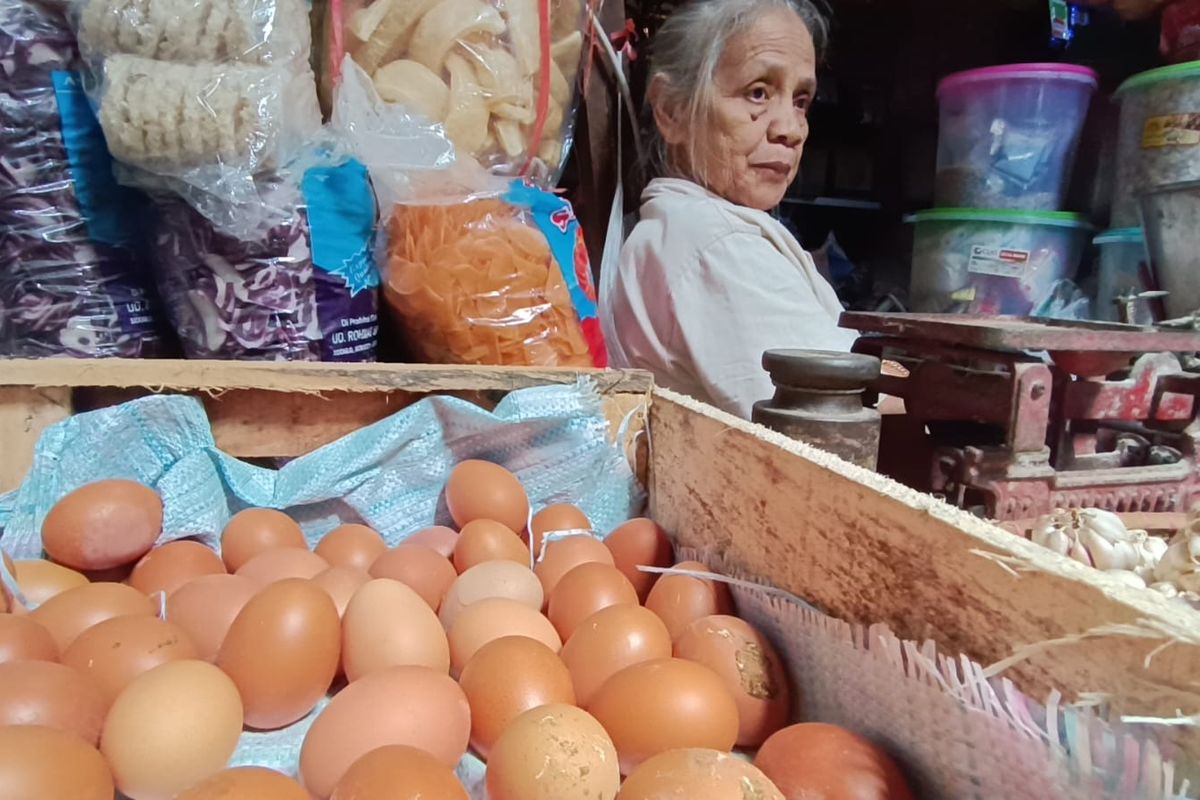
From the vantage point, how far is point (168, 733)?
1.47 ft

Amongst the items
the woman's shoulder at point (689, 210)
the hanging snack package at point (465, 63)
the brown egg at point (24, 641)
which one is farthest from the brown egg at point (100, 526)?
the woman's shoulder at point (689, 210)

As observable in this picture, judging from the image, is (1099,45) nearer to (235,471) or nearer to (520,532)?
(520,532)

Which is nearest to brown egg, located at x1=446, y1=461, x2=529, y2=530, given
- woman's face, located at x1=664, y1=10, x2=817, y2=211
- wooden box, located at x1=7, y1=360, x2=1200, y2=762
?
wooden box, located at x1=7, y1=360, x2=1200, y2=762

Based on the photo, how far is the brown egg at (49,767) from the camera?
381mm

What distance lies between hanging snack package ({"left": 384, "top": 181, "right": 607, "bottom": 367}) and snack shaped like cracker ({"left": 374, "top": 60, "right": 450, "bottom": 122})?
0.49ft

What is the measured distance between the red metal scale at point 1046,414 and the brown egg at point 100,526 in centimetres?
86

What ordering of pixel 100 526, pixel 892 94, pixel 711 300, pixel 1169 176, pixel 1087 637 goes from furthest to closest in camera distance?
1. pixel 892 94
2. pixel 1169 176
3. pixel 711 300
4. pixel 100 526
5. pixel 1087 637

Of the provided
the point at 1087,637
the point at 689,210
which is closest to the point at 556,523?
the point at 1087,637

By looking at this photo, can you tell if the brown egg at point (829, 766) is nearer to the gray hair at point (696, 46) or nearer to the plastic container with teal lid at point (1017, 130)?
the gray hair at point (696, 46)

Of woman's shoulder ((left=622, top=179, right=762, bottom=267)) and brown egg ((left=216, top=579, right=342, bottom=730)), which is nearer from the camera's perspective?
brown egg ((left=216, top=579, right=342, bottom=730))

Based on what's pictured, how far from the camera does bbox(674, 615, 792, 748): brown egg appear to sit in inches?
20.5

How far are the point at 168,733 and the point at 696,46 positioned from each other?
137 centimetres

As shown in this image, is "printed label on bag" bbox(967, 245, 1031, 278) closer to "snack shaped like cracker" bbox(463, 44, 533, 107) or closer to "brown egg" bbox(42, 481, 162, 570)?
"snack shaped like cracker" bbox(463, 44, 533, 107)

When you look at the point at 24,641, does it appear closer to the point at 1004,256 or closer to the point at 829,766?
the point at 829,766
